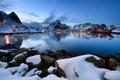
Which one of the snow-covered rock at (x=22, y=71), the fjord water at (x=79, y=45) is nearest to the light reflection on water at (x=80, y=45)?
the fjord water at (x=79, y=45)

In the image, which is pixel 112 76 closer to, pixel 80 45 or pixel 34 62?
pixel 34 62

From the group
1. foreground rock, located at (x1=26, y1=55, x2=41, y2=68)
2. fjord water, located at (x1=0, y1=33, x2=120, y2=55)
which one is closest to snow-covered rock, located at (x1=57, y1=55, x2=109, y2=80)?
foreground rock, located at (x1=26, y1=55, x2=41, y2=68)

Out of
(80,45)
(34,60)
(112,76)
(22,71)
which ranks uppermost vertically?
(112,76)

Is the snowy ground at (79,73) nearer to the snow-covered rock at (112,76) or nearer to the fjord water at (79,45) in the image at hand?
the snow-covered rock at (112,76)

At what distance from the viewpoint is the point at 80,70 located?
9.57 m

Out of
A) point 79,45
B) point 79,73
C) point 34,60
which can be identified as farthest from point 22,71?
point 79,45

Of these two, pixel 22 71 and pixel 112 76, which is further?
pixel 22 71

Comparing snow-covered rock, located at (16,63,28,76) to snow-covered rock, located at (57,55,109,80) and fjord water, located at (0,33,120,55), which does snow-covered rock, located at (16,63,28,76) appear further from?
fjord water, located at (0,33,120,55)

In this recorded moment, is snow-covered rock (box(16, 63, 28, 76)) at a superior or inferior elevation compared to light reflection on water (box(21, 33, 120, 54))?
superior

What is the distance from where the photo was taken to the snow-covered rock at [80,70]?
29.7ft

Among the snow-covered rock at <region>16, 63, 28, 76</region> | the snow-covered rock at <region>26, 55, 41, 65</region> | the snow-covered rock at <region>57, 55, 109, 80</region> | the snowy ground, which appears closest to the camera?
the snowy ground

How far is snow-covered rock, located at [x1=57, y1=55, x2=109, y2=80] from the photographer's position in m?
9.06

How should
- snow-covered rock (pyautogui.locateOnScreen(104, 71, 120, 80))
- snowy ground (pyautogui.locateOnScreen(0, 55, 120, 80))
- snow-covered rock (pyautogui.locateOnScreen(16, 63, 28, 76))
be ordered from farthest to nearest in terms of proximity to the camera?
snow-covered rock (pyautogui.locateOnScreen(16, 63, 28, 76)), snowy ground (pyautogui.locateOnScreen(0, 55, 120, 80)), snow-covered rock (pyautogui.locateOnScreen(104, 71, 120, 80))

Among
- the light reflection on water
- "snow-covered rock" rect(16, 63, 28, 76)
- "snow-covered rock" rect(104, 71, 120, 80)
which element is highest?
"snow-covered rock" rect(104, 71, 120, 80)
